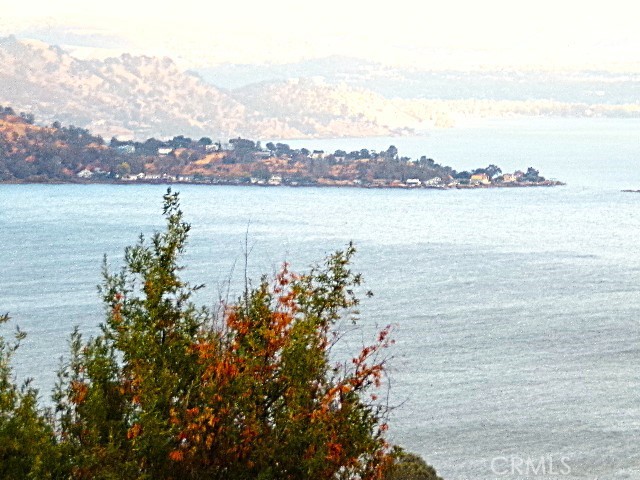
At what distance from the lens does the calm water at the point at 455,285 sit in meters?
22.5

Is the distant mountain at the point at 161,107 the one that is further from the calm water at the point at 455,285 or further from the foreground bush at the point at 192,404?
the foreground bush at the point at 192,404

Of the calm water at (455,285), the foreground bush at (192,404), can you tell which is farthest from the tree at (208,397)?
the calm water at (455,285)

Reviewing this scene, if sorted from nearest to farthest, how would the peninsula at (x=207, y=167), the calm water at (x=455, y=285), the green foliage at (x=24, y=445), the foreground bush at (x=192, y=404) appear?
the green foliage at (x=24, y=445)
the foreground bush at (x=192, y=404)
the calm water at (x=455, y=285)
the peninsula at (x=207, y=167)

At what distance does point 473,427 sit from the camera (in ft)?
73.8

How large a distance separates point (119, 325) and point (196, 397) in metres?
0.85

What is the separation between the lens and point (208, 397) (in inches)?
293

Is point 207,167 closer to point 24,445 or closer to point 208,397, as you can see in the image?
point 208,397

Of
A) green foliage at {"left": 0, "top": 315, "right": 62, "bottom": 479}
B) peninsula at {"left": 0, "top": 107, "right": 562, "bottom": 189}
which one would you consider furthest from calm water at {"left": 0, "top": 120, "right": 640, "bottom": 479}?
green foliage at {"left": 0, "top": 315, "right": 62, "bottom": 479}

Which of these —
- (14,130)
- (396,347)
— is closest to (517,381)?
(396,347)

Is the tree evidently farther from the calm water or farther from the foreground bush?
the calm water

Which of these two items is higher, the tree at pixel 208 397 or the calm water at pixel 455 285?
the tree at pixel 208 397

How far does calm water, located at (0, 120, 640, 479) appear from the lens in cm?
2255

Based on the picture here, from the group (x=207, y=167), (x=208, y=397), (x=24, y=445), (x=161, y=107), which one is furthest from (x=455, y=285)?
(x=161, y=107)

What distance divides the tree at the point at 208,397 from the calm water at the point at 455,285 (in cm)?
1188
